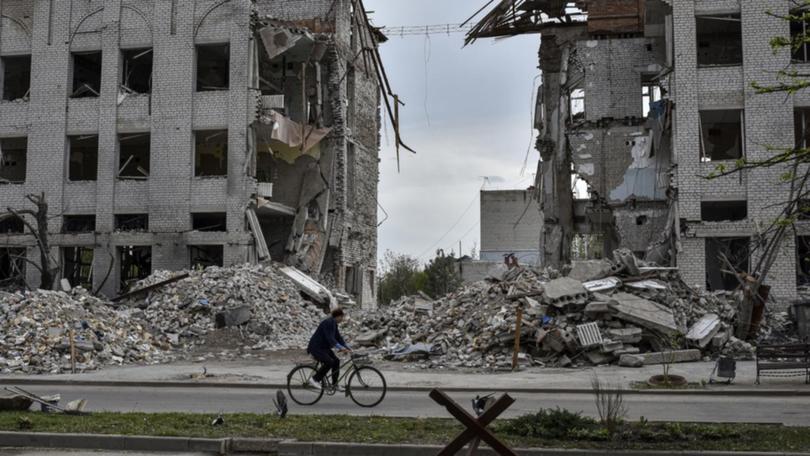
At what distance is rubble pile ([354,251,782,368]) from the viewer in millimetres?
19625

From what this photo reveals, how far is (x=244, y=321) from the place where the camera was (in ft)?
83.5

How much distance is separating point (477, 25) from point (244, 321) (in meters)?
16.6

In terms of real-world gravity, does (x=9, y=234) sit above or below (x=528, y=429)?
above

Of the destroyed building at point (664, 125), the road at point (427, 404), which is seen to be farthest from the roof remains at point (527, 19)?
the road at point (427, 404)

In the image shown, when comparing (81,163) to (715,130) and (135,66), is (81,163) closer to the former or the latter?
(135,66)

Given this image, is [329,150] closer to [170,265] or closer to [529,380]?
[170,265]

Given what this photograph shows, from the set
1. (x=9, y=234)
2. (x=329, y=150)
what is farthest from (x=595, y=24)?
(x=9, y=234)

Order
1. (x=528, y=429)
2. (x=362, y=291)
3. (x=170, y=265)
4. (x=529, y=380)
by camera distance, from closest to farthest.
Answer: (x=528, y=429), (x=529, y=380), (x=170, y=265), (x=362, y=291)

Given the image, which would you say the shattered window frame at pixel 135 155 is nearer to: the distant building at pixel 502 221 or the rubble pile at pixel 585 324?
the rubble pile at pixel 585 324

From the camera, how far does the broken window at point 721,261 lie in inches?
Answer: 1097

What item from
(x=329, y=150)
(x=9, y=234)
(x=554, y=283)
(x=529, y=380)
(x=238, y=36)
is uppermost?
(x=238, y=36)

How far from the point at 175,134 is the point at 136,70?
556 centimetres

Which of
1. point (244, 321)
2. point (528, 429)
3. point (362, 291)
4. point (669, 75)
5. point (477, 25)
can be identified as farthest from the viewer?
point (362, 291)

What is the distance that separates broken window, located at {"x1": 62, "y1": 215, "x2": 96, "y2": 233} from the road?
19.0 metres
